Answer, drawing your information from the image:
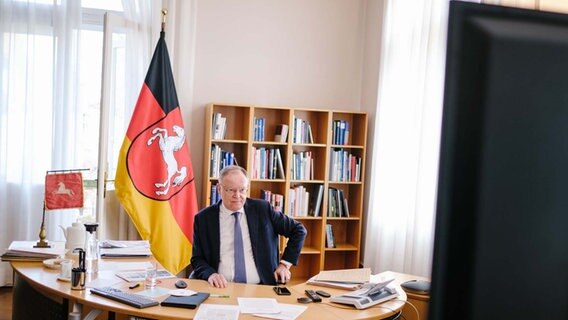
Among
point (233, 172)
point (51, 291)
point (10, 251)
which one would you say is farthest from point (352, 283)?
point (10, 251)

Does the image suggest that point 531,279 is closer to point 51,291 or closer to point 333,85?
point 51,291

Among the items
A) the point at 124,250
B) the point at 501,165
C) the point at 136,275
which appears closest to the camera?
the point at 501,165

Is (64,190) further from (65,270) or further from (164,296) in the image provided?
(164,296)

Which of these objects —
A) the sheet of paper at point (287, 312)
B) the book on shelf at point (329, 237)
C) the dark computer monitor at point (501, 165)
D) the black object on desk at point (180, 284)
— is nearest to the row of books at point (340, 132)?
the book on shelf at point (329, 237)

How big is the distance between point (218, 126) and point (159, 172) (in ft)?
2.65

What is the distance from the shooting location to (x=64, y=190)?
11.9 feet

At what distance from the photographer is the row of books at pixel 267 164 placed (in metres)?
5.28

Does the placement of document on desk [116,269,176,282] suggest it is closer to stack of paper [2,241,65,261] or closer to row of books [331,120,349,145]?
stack of paper [2,241,65,261]

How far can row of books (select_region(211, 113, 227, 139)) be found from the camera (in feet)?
17.1

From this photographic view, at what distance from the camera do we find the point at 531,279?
0.61m

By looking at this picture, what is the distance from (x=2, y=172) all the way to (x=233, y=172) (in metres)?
2.82

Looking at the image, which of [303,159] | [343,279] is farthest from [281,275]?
[303,159]

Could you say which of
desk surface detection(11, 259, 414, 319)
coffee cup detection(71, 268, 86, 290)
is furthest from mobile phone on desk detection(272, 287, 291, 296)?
coffee cup detection(71, 268, 86, 290)

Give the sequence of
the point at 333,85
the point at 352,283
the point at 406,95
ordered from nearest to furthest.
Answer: the point at 352,283, the point at 406,95, the point at 333,85
